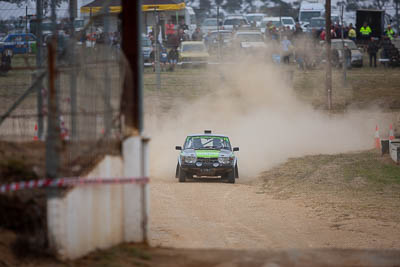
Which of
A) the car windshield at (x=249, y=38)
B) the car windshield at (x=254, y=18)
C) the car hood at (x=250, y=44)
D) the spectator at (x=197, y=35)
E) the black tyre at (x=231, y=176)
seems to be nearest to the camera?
the black tyre at (x=231, y=176)

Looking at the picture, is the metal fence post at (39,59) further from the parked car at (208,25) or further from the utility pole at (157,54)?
the parked car at (208,25)

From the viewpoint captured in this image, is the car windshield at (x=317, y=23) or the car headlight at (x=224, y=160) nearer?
the car headlight at (x=224, y=160)

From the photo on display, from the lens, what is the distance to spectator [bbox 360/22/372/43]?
4078 centimetres

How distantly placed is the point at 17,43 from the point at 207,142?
256 inches

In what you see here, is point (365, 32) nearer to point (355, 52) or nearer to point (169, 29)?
point (355, 52)

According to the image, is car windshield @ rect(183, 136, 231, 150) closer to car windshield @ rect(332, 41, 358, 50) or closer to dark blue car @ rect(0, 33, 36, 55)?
dark blue car @ rect(0, 33, 36, 55)

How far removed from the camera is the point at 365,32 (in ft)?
134

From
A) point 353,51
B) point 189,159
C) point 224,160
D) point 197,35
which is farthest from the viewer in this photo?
point 197,35

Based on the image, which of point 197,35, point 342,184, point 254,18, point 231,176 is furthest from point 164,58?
point 254,18

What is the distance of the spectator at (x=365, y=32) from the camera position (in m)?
40.8

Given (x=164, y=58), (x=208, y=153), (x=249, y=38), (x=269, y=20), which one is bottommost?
(x=208, y=153)

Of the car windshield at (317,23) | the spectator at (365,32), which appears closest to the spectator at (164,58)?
the spectator at (365,32)

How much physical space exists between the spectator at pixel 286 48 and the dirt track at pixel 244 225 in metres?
20.0

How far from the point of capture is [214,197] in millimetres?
17953
